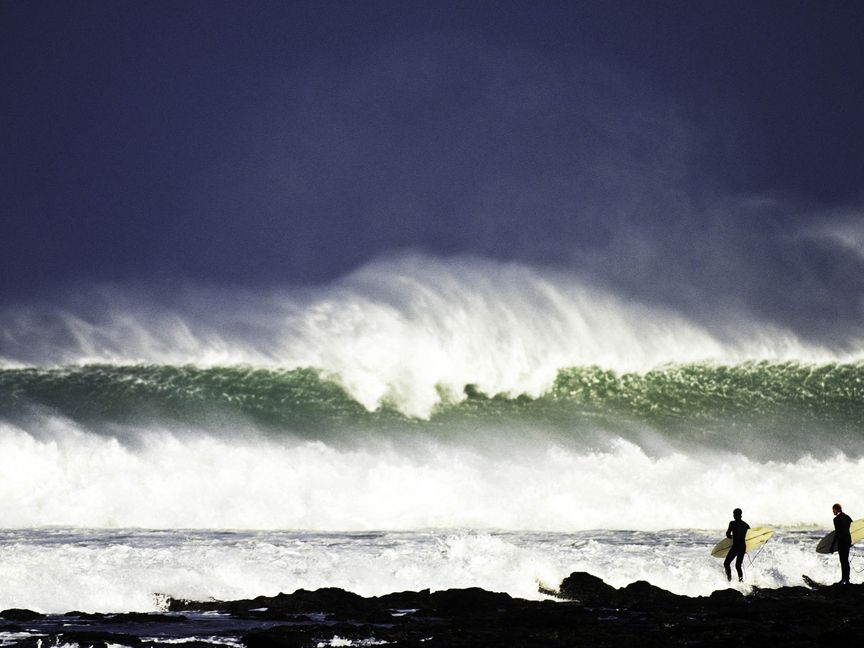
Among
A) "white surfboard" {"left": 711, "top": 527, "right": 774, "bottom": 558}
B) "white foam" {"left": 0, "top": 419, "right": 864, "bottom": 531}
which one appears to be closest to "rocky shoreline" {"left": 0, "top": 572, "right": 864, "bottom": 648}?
"white surfboard" {"left": 711, "top": 527, "right": 774, "bottom": 558}

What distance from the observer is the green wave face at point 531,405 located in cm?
2397

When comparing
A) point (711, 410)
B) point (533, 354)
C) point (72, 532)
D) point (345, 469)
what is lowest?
point (72, 532)

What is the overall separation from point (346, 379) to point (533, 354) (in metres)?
5.23

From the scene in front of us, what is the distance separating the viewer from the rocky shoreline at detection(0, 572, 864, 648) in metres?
7.87

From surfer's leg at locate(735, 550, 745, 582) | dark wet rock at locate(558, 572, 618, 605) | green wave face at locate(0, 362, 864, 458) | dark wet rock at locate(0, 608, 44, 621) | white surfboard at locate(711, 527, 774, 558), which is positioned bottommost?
dark wet rock at locate(0, 608, 44, 621)

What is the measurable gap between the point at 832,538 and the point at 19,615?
29.8ft

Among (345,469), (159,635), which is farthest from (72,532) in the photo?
(159,635)

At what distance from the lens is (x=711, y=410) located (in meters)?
25.5

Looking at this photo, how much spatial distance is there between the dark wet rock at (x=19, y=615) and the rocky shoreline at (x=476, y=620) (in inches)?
0.6

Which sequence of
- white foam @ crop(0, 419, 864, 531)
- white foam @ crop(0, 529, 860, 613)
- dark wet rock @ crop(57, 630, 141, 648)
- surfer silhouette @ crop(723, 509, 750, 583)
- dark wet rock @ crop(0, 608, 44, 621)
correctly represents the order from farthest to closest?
white foam @ crop(0, 419, 864, 531) → surfer silhouette @ crop(723, 509, 750, 583) → white foam @ crop(0, 529, 860, 613) → dark wet rock @ crop(0, 608, 44, 621) → dark wet rock @ crop(57, 630, 141, 648)

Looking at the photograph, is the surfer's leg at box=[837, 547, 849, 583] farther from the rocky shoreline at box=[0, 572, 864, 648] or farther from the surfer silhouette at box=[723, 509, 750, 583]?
the surfer silhouette at box=[723, 509, 750, 583]

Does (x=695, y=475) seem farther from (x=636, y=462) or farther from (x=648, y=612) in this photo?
(x=648, y=612)

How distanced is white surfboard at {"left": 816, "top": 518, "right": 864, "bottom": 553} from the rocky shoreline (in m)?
1.37

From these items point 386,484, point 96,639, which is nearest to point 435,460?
point 386,484
